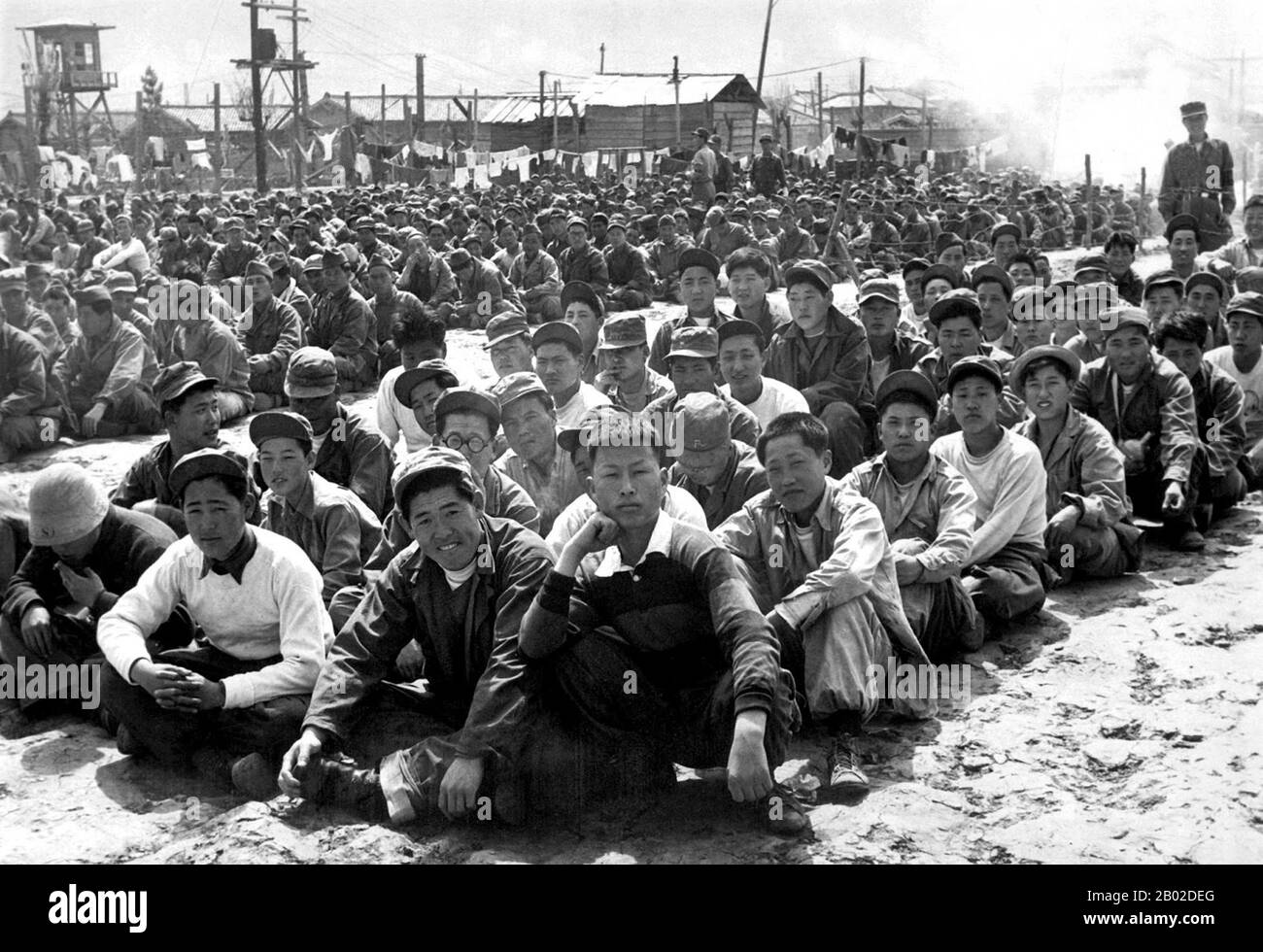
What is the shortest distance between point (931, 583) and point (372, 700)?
2.14 m

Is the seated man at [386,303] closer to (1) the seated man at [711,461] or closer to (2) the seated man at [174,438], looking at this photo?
(2) the seated man at [174,438]

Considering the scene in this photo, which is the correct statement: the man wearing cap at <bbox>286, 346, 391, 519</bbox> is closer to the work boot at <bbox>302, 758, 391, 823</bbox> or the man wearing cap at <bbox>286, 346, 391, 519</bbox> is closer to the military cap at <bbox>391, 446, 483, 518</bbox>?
the military cap at <bbox>391, 446, 483, 518</bbox>

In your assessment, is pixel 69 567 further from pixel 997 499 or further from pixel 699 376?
pixel 997 499

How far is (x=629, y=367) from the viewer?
6.50 metres

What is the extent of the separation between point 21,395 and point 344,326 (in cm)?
285

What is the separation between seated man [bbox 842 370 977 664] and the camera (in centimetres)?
475

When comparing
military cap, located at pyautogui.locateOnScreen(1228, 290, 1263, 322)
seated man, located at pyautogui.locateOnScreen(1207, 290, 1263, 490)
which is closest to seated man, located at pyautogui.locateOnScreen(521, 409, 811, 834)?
seated man, located at pyautogui.locateOnScreen(1207, 290, 1263, 490)

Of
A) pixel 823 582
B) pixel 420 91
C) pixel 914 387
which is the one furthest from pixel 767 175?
pixel 823 582

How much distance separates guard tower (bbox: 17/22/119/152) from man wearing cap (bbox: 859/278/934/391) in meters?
7.45

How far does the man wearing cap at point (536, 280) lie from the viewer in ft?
45.6

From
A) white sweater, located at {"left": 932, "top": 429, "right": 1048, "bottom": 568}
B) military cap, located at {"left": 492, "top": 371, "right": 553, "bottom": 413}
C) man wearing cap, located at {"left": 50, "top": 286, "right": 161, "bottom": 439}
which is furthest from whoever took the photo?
man wearing cap, located at {"left": 50, "top": 286, "right": 161, "bottom": 439}
